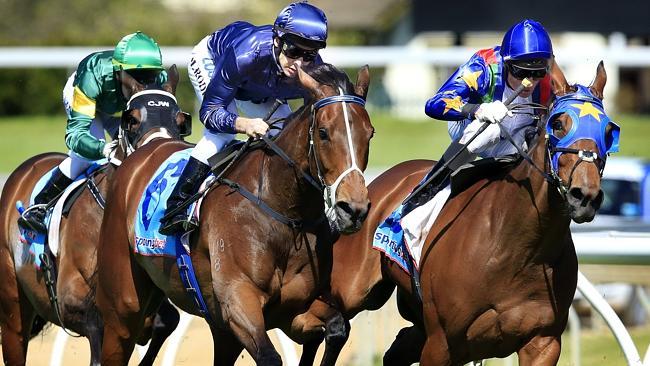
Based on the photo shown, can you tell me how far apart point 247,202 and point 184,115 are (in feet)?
5.39

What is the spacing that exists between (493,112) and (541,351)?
40.4 inches

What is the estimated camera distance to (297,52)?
17.2ft

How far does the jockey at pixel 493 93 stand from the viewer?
197 inches

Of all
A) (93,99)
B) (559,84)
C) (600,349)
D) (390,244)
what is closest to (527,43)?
(559,84)

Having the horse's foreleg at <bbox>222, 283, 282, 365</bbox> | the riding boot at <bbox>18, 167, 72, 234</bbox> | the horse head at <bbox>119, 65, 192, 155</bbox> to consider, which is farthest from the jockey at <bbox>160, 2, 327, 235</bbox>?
the riding boot at <bbox>18, 167, 72, 234</bbox>

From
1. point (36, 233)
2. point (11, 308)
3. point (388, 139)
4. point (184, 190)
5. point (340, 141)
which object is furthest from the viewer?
point (388, 139)

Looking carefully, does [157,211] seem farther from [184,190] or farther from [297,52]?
[297,52]

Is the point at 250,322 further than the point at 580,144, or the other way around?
the point at 250,322

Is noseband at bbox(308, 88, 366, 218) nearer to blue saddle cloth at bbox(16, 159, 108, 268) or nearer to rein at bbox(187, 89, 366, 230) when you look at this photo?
rein at bbox(187, 89, 366, 230)

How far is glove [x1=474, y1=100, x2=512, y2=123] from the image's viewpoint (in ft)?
16.1

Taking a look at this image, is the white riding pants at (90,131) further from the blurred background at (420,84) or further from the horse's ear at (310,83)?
the horse's ear at (310,83)

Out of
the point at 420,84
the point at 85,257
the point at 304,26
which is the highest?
the point at 304,26

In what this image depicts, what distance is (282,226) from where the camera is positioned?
5.25m

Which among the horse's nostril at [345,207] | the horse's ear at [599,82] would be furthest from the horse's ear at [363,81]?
the horse's ear at [599,82]
